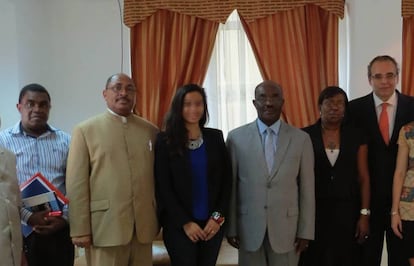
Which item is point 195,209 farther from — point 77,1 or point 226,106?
point 77,1

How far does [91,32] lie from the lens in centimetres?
386

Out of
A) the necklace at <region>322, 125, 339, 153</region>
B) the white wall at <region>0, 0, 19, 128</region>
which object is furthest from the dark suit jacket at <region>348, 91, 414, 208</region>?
the white wall at <region>0, 0, 19, 128</region>

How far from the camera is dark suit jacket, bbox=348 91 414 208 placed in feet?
8.23

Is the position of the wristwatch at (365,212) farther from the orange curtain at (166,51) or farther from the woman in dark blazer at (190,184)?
the orange curtain at (166,51)

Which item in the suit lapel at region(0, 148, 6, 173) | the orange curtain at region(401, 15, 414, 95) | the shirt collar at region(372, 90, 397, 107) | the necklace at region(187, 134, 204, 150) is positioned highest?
the orange curtain at region(401, 15, 414, 95)

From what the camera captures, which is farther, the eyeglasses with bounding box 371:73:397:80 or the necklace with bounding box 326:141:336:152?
the eyeglasses with bounding box 371:73:397:80

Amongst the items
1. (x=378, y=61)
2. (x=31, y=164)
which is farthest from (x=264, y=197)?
(x=31, y=164)

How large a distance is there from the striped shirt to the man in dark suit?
186 centimetres

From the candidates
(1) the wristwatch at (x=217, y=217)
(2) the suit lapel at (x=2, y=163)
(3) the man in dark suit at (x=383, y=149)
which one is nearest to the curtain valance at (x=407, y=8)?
(3) the man in dark suit at (x=383, y=149)

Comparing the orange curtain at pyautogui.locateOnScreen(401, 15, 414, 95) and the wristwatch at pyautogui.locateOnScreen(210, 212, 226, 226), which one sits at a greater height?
the orange curtain at pyautogui.locateOnScreen(401, 15, 414, 95)

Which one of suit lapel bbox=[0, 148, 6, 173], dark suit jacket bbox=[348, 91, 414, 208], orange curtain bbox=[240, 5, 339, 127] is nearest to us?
suit lapel bbox=[0, 148, 6, 173]

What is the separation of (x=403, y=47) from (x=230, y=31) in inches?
61.8

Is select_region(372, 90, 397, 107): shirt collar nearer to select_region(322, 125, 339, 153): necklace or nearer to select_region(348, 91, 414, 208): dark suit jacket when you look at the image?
select_region(348, 91, 414, 208): dark suit jacket

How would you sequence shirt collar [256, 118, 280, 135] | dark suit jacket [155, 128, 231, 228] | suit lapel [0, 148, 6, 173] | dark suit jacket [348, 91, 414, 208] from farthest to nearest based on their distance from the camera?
dark suit jacket [348, 91, 414, 208]
shirt collar [256, 118, 280, 135]
dark suit jacket [155, 128, 231, 228]
suit lapel [0, 148, 6, 173]
